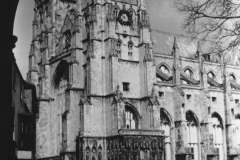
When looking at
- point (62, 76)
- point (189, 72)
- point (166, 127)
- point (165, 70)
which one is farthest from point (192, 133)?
point (62, 76)

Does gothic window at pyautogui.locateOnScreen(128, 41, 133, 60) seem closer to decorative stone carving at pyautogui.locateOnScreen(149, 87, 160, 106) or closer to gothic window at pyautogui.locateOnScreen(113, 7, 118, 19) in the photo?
gothic window at pyautogui.locateOnScreen(113, 7, 118, 19)

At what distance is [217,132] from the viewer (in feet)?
201

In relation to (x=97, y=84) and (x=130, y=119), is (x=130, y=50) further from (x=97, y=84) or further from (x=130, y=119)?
(x=130, y=119)

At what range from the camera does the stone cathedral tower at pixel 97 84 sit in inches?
1849

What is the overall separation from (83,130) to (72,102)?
178 inches

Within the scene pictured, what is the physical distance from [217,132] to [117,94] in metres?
21.7

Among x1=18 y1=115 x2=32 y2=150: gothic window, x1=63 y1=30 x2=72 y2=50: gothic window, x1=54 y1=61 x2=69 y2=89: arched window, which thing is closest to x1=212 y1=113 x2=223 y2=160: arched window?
x1=54 y1=61 x2=69 y2=89: arched window

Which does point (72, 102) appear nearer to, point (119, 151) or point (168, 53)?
point (119, 151)

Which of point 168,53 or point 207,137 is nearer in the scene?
point 207,137

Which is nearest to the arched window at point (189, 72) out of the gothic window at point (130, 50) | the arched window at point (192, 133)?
the arched window at point (192, 133)

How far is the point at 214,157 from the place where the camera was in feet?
185

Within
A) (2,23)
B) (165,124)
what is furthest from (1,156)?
(165,124)

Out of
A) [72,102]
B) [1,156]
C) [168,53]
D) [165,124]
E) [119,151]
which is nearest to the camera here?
[1,156]

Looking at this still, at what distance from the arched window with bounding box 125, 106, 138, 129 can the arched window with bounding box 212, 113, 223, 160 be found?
15774mm
